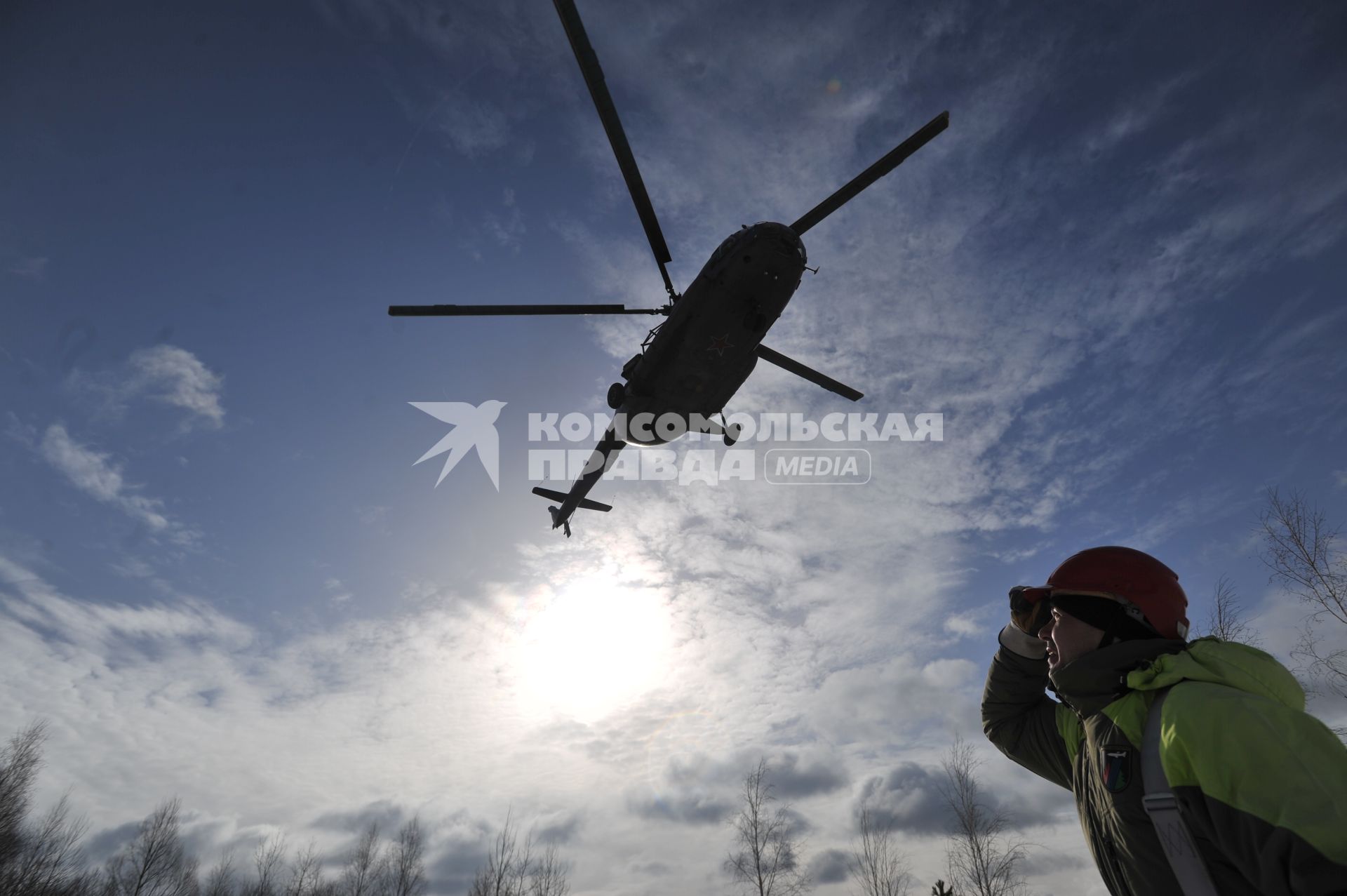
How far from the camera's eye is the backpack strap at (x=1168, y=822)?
173 cm

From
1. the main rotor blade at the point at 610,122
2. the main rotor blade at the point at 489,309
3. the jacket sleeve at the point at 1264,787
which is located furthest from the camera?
the main rotor blade at the point at 489,309

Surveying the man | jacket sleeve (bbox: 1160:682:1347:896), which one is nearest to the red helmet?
the man

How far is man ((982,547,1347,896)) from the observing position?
1487 mm

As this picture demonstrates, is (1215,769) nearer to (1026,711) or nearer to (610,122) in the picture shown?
(1026,711)

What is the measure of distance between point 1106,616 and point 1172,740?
0.71 meters

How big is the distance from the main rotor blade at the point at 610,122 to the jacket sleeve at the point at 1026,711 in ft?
23.7

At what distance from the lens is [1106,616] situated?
2357mm

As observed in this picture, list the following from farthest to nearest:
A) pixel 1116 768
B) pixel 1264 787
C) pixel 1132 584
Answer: pixel 1132 584, pixel 1116 768, pixel 1264 787

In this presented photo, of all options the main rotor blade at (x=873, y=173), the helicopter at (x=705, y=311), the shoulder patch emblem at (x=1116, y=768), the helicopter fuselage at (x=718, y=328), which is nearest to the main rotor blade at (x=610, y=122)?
the helicopter at (x=705, y=311)

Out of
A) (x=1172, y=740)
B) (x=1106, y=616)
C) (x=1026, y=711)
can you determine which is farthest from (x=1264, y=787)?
(x=1026, y=711)

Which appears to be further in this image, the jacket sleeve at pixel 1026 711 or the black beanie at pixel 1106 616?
the jacket sleeve at pixel 1026 711

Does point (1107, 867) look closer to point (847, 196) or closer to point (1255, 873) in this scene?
point (1255, 873)

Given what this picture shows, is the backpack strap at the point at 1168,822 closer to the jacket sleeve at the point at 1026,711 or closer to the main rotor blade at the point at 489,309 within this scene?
the jacket sleeve at the point at 1026,711

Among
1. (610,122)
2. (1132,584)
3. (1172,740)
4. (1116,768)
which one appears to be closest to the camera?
(1172,740)
